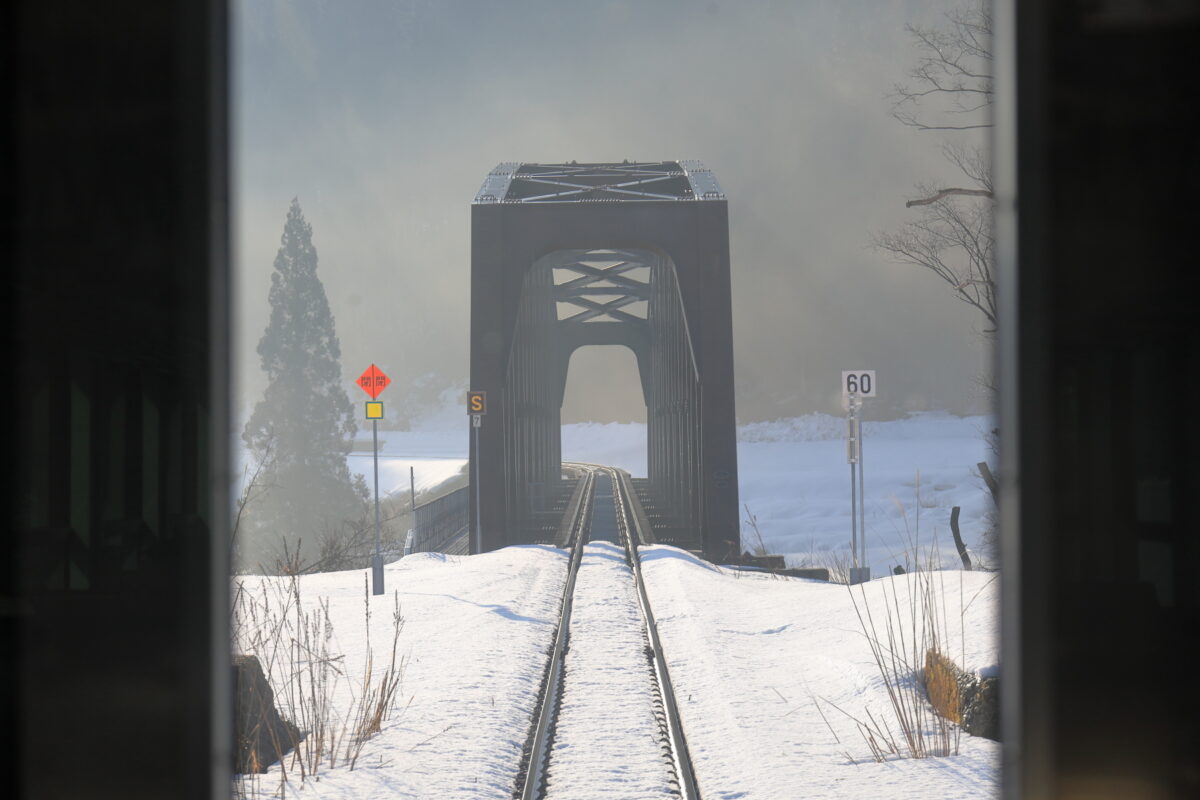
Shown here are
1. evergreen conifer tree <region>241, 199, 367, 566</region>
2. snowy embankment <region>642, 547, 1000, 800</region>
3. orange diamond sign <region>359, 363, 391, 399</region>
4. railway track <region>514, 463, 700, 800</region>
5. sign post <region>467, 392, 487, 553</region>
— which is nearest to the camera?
snowy embankment <region>642, 547, 1000, 800</region>

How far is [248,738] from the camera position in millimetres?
4809

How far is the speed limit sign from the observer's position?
11.3 m

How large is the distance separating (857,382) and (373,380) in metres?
5.85

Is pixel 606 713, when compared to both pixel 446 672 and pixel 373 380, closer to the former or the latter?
pixel 446 672

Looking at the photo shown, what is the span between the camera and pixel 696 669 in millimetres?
7031

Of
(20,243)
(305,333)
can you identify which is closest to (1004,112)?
(20,243)

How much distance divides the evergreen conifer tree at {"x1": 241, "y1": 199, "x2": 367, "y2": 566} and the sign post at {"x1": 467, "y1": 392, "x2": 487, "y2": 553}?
109 ft

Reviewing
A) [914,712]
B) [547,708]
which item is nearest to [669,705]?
[547,708]

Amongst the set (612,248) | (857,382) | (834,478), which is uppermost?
(612,248)

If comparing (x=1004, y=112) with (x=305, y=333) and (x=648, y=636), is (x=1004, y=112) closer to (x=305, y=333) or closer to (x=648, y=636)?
(x=648, y=636)

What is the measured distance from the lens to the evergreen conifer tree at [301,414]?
5059 cm

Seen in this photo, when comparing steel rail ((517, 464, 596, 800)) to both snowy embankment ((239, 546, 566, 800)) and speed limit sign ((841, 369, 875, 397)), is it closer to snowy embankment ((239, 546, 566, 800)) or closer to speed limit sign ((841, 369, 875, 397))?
snowy embankment ((239, 546, 566, 800))

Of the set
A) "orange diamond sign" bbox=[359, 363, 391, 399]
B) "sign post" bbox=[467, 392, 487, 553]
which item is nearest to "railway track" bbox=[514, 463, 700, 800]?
"orange diamond sign" bbox=[359, 363, 391, 399]

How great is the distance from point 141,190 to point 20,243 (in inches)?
12.0
